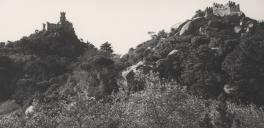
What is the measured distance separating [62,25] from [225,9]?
180 ft

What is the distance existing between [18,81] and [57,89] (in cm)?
1512

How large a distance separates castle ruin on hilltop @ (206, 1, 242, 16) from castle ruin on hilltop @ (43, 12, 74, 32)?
47546 mm

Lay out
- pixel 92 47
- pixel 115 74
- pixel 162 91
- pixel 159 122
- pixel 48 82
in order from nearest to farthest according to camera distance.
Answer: pixel 159 122
pixel 162 91
pixel 115 74
pixel 48 82
pixel 92 47

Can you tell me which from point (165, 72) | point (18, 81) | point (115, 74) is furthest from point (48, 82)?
point (165, 72)

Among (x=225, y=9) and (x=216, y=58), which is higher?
(x=225, y=9)

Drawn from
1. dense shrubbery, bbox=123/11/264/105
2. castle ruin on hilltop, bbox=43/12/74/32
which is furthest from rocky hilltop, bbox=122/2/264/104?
castle ruin on hilltop, bbox=43/12/74/32

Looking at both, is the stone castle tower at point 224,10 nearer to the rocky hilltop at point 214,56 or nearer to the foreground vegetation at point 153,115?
the rocky hilltop at point 214,56

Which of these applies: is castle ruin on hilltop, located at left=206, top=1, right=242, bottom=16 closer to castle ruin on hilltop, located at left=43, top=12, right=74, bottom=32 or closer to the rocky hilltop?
the rocky hilltop

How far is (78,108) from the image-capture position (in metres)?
82.3

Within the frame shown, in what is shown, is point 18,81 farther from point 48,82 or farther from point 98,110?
point 98,110

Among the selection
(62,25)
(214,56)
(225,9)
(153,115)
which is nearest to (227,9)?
(225,9)

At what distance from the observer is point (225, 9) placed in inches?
5802

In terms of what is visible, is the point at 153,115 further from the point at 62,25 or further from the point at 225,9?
the point at 62,25

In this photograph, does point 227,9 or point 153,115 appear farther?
point 227,9
